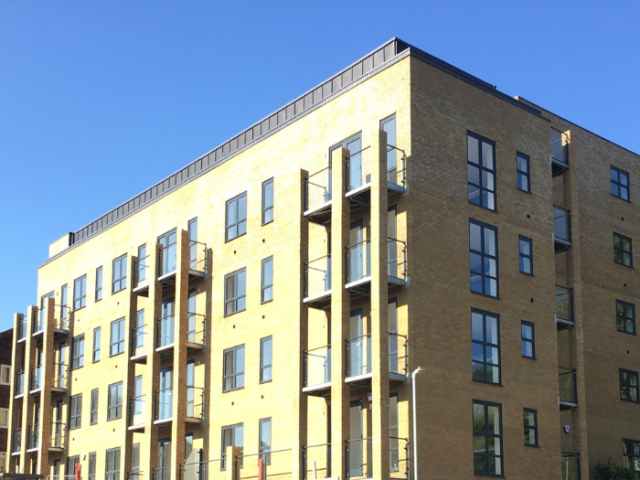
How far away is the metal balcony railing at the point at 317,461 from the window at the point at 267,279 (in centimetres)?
666

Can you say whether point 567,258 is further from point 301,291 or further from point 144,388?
point 144,388

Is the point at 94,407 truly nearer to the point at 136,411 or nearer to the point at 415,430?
the point at 136,411

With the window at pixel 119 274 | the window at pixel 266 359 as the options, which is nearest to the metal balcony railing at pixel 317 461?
the window at pixel 266 359

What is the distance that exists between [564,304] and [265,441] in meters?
12.6

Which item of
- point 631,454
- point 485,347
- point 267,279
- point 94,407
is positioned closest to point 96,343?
point 94,407

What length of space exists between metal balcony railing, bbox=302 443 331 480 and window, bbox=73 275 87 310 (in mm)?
21368

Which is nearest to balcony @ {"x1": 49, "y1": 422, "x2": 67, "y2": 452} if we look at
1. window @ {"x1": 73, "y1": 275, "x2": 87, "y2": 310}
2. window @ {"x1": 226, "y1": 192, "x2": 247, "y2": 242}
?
window @ {"x1": 73, "y1": 275, "x2": 87, "y2": 310}

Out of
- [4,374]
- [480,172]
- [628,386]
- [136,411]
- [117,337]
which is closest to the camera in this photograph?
[480,172]

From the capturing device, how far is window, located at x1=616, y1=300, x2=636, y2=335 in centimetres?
4084

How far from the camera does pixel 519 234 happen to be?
35.5 meters

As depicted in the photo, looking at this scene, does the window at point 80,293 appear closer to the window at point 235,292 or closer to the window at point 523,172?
the window at point 235,292

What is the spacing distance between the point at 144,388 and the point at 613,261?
21300mm

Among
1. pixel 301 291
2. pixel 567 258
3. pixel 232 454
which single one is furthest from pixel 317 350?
pixel 567 258

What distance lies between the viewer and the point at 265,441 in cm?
3644
